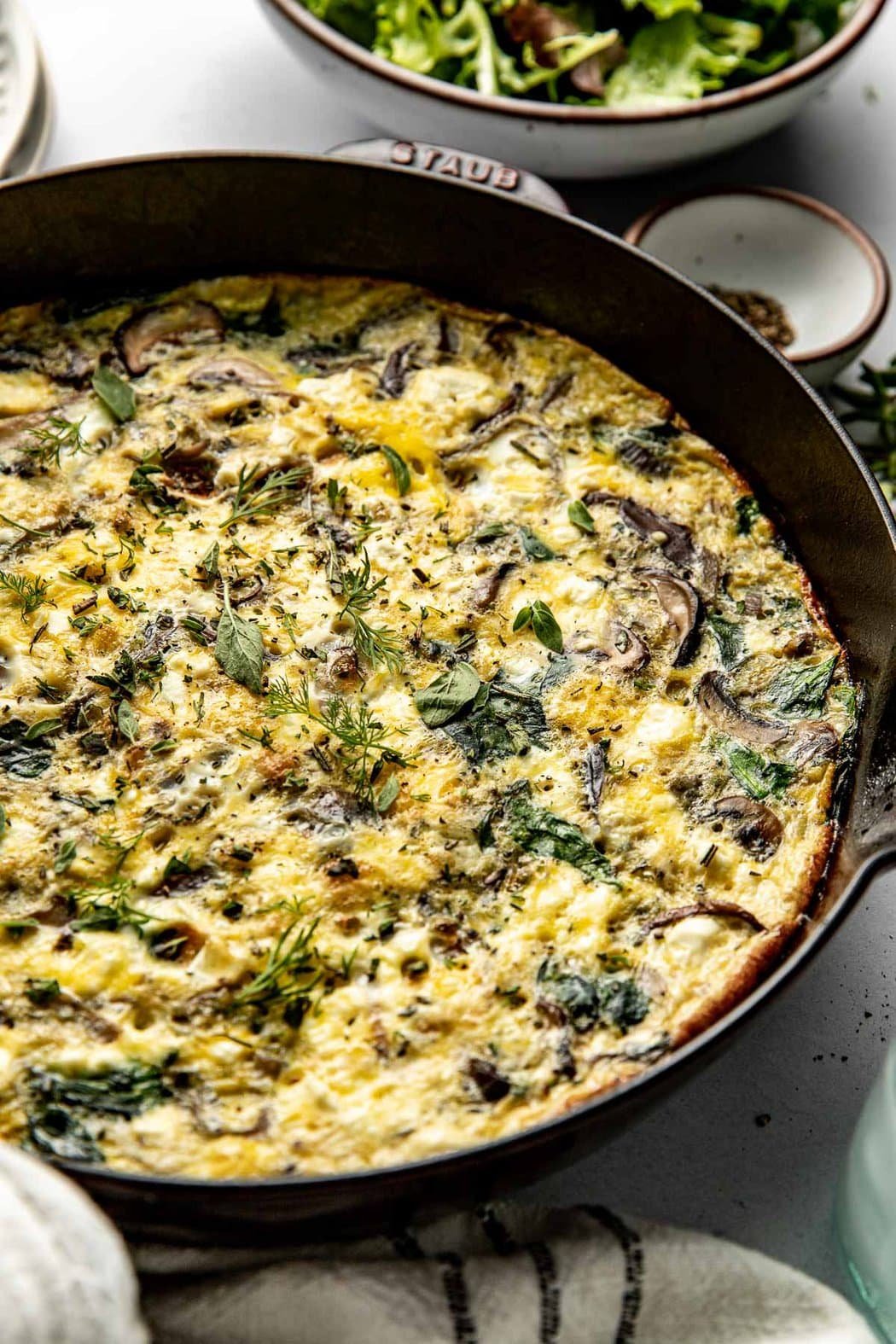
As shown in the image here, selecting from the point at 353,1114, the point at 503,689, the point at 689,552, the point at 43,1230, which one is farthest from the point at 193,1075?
the point at 689,552

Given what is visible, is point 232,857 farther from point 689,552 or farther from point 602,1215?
point 689,552

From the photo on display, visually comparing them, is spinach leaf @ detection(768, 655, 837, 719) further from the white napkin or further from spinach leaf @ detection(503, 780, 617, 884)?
the white napkin

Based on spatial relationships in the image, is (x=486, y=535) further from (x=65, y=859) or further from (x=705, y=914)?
(x=65, y=859)

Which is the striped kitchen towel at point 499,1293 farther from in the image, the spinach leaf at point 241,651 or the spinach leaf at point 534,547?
the spinach leaf at point 534,547

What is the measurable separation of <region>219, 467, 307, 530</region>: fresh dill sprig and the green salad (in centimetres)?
159

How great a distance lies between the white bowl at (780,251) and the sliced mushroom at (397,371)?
3.06ft

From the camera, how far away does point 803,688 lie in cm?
331

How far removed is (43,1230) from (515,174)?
8.96 feet

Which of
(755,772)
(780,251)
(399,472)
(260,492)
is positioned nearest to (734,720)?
(755,772)

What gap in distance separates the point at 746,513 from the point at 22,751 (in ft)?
5.75

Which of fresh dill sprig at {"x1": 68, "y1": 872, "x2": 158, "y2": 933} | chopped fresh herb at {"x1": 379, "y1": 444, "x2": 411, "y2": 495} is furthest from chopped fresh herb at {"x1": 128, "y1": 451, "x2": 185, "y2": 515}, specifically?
fresh dill sprig at {"x1": 68, "y1": 872, "x2": 158, "y2": 933}

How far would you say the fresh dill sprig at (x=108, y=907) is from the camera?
9.31 feet

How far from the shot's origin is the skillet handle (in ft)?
12.4

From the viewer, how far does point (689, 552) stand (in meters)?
3.49
